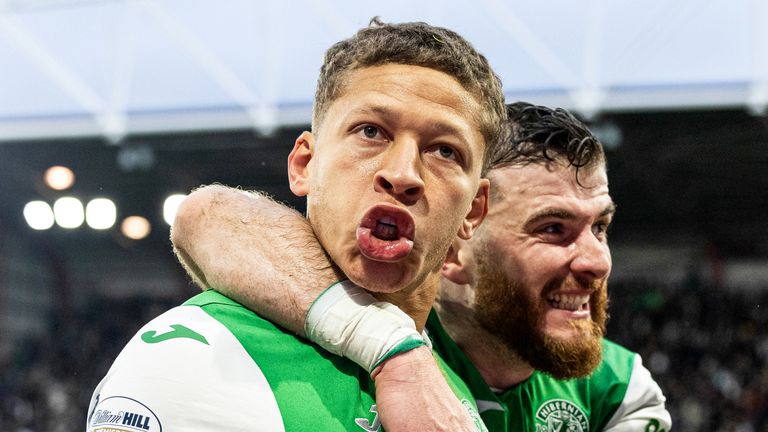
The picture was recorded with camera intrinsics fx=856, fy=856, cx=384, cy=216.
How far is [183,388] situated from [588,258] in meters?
1.43

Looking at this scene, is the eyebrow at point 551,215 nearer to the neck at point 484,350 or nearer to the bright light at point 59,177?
the neck at point 484,350

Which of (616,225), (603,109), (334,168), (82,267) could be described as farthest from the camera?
(82,267)

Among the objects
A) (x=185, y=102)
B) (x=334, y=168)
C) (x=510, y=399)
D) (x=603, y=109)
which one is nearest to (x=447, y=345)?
(x=510, y=399)

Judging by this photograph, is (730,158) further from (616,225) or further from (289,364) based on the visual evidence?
(289,364)

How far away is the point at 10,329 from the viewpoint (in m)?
19.7

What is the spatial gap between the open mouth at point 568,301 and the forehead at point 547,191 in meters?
0.25

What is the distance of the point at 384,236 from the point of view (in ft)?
5.48

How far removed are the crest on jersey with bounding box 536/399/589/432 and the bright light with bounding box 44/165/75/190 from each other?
1361cm

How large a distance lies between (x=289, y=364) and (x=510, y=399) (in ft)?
4.25

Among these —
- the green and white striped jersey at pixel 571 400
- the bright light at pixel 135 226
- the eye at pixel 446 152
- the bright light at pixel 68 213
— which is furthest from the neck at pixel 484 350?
the bright light at pixel 135 226

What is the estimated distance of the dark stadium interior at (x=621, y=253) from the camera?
46.8 feet

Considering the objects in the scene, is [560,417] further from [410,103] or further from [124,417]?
[124,417]

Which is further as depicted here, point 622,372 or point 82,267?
point 82,267

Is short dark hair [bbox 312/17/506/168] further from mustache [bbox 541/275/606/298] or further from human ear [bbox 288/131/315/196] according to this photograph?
mustache [bbox 541/275/606/298]
